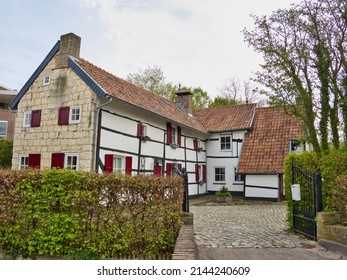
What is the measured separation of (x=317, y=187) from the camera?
6469 mm

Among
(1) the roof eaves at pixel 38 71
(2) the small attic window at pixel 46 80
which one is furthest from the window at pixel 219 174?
(1) the roof eaves at pixel 38 71

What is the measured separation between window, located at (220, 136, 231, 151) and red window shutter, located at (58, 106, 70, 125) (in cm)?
1221

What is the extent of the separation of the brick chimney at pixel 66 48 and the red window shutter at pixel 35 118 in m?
2.32

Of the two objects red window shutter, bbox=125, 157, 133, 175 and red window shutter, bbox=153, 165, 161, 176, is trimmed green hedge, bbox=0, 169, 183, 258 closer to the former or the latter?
red window shutter, bbox=125, 157, 133, 175

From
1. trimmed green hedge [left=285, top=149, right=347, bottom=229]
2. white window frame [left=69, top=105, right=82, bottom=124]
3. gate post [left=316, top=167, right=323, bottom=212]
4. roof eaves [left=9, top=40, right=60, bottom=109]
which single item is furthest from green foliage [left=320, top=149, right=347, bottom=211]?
roof eaves [left=9, top=40, right=60, bottom=109]


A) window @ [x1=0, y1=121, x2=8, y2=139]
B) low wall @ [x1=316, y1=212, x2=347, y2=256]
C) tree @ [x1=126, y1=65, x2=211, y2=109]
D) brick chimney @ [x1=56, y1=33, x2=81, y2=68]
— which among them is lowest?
low wall @ [x1=316, y1=212, x2=347, y2=256]

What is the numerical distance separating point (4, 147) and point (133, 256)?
14.5m

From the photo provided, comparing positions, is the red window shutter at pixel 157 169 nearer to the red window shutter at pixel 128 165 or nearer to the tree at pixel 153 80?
the red window shutter at pixel 128 165

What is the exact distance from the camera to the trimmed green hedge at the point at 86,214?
4.97 meters

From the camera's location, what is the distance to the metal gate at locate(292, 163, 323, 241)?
21.5 feet

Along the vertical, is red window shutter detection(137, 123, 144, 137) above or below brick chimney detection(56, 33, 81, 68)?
below

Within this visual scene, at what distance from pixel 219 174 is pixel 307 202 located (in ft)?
44.6

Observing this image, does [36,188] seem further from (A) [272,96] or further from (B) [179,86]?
(B) [179,86]

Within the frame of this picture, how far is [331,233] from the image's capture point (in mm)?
5781
